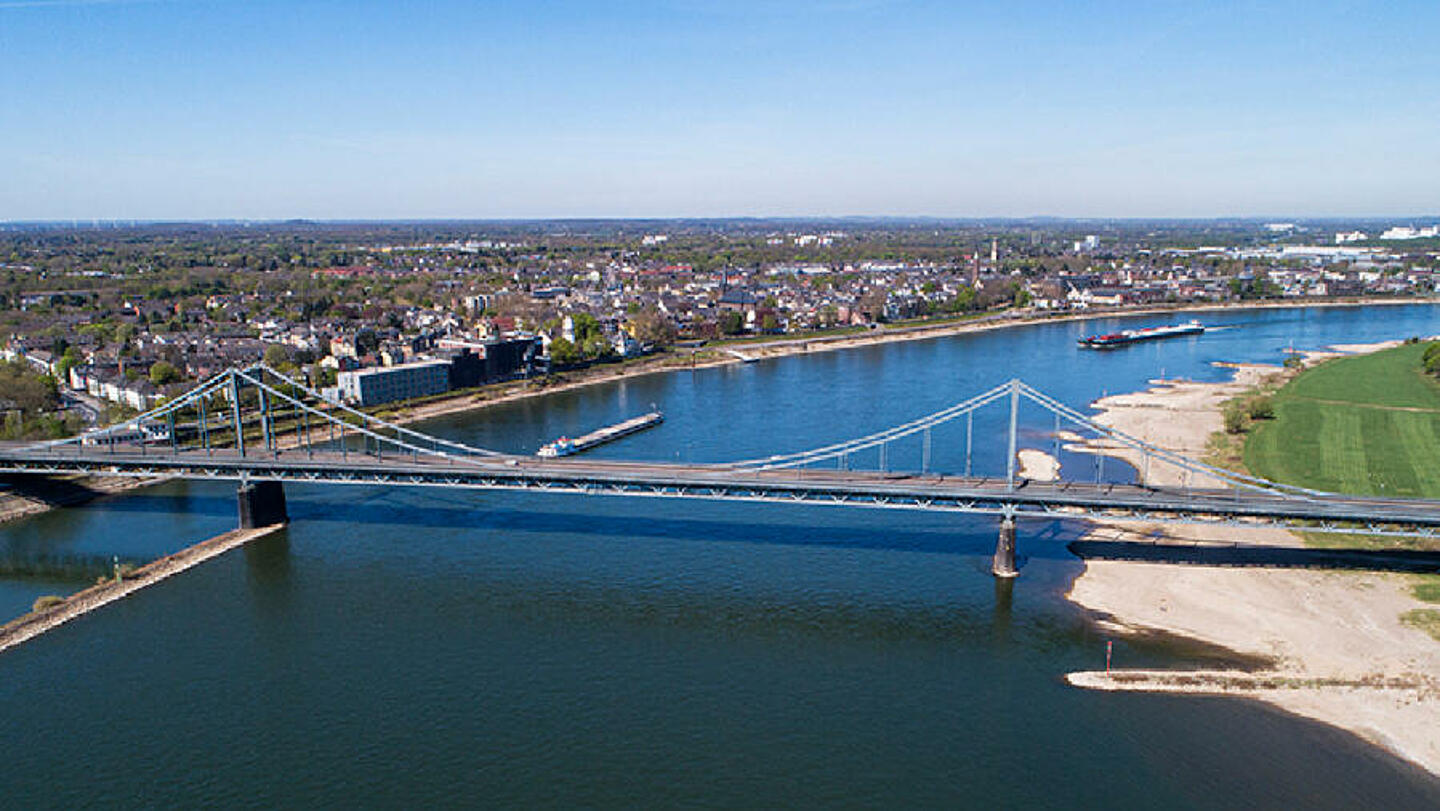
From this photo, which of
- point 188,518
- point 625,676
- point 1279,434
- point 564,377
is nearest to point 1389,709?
point 625,676

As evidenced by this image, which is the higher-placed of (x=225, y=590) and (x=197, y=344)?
(x=197, y=344)

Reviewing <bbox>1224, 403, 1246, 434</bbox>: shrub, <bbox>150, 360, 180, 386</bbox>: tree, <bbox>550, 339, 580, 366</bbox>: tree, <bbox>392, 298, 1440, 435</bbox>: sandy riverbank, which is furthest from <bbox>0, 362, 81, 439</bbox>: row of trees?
<bbox>1224, 403, 1246, 434</bbox>: shrub

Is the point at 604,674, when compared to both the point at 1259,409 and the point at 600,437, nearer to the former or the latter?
the point at 600,437

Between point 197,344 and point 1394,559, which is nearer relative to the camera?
point 1394,559

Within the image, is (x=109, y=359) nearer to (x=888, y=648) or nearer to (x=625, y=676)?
(x=625, y=676)

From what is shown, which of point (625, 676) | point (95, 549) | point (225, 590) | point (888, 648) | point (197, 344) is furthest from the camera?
point (197, 344)

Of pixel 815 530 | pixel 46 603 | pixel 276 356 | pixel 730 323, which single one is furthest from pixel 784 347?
pixel 46 603
